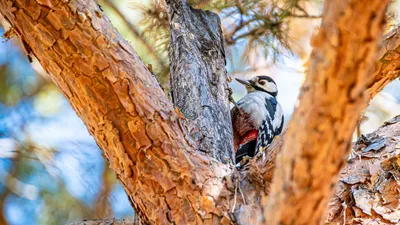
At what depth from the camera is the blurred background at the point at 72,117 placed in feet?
6.66

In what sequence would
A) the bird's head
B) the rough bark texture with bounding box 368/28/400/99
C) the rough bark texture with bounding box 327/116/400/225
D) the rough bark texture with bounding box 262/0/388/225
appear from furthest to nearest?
the bird's head < the rough bark texture with bounding box 327/116/400/225 < the rough bark texture with bounding box 368/28/400/99 < the rough bark texture with bounding box 262/0/388/225

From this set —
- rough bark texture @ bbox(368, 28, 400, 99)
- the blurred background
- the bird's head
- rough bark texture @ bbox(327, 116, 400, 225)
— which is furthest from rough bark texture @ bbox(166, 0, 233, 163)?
the bird's head

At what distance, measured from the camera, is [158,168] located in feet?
3.39

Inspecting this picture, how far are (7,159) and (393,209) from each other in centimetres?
154

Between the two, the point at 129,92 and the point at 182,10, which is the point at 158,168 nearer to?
the point at 129,92

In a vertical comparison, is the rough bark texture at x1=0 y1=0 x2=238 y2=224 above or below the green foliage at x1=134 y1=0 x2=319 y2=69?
below

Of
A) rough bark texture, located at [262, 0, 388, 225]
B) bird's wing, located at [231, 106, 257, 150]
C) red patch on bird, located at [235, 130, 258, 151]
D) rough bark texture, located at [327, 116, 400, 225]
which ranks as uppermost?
bird's wing, located at [231, 106, 257, 150]

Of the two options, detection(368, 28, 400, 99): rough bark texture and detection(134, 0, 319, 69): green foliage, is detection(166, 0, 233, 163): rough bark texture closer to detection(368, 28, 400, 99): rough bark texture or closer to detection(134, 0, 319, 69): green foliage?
detection(134, 0, 319, 69): green foliage

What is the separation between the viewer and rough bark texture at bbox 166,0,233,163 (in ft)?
4.77

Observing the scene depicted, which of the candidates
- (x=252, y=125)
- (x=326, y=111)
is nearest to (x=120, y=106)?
(x=326, y=111)

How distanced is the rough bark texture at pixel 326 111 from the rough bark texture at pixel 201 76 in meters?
0.60

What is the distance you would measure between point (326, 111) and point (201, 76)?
104cm

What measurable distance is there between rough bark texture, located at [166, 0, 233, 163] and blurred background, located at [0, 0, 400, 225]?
164 millimetres

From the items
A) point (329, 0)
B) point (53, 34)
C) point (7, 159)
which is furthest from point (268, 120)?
point (329, 0)
